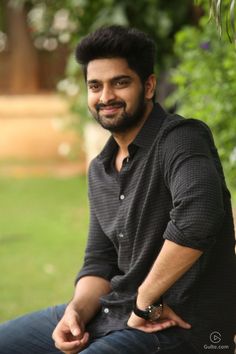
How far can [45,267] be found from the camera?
22.9 feet

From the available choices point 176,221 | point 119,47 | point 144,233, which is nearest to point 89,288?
point 144,233

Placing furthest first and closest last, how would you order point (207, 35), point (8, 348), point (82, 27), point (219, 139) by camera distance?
point (82, 27)
point (207, 35)
point (219, 139)
point (8, 348)

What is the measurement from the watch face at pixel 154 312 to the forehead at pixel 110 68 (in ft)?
2.76

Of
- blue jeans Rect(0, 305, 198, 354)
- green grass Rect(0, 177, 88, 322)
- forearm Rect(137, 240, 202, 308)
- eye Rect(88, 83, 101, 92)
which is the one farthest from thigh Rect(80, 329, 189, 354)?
green grass Rect(0, 177, 88, 322)

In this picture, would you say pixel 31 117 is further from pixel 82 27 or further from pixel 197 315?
pixel 197 315

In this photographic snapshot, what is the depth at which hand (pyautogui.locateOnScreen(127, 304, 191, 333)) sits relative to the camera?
2959 mm

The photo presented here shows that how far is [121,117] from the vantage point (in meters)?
3.20

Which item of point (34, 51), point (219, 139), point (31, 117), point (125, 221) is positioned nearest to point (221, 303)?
point (125, 221)

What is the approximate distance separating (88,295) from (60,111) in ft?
35.4

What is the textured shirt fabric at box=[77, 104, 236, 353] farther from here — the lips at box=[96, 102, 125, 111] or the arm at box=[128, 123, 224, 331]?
the lips at box=[96, 102, 125, 111]

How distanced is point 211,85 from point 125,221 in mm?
2697

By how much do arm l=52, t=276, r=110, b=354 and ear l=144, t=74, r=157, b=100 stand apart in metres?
0.74

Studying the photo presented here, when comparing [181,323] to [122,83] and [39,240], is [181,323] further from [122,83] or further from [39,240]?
[39,240]

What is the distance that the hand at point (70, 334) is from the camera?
3.11 metres
